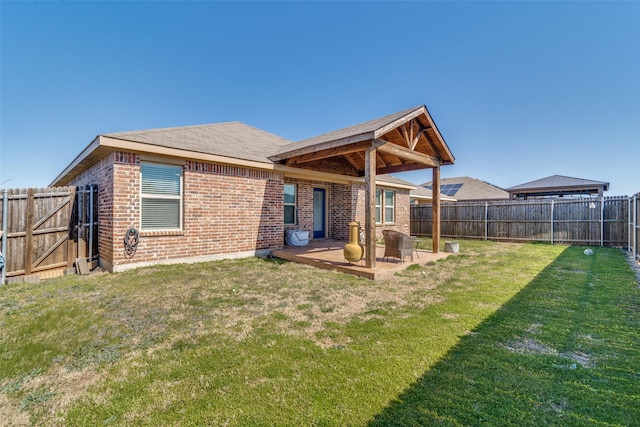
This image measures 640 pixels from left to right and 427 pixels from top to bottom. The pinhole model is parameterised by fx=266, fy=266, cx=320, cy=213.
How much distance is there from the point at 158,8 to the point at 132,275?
9377mm

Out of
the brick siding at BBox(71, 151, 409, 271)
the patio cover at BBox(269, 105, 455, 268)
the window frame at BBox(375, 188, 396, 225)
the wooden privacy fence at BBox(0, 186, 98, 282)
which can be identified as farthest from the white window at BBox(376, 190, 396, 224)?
the wooden privacy fence at BBox(0, 186, 98, 282)

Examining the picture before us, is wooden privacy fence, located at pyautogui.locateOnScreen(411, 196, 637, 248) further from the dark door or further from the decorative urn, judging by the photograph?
the decorative urn

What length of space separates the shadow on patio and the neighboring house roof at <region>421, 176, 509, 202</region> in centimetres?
1903

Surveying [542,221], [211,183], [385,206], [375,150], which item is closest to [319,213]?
[385,206]

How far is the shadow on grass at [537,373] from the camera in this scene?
1.96 meters

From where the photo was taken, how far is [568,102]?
1319cm

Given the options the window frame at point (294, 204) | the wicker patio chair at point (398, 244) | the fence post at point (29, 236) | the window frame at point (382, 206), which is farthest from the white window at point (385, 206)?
the fence post at point (29, 236)

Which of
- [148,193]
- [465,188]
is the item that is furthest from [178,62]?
[465,188]

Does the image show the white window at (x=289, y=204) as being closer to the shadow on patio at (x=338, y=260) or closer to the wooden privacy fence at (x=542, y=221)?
the shadow on patio at (x=338, y=260)

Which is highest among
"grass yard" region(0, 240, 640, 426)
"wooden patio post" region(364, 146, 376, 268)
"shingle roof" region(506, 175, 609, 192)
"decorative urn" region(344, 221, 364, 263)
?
"shingle roof" region(506, 175, 609, 192)

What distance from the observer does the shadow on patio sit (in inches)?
248

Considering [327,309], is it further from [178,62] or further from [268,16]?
[178,62]

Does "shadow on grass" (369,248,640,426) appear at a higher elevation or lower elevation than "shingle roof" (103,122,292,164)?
lower

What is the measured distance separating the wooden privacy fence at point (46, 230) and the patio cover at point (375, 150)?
17.3 feet
